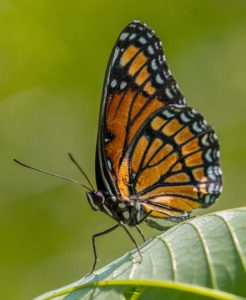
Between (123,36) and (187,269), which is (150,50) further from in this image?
(187,269)

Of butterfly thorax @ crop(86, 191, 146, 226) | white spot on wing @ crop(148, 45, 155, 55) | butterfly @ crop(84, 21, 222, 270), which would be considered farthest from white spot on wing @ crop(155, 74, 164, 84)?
butterfly thorax @ crop(86, 191, 146, 226)

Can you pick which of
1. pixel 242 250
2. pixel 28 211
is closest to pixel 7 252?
pixel 28 211

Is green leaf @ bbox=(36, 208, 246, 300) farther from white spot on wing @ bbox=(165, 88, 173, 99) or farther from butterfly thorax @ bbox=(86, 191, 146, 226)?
white spot on wing @ bbox=(165, 88, 173, 99)

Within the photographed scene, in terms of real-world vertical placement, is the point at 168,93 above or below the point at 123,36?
below

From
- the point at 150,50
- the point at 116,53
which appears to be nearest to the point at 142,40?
the point at 150,50

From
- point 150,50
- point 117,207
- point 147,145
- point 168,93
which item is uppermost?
point 150,50

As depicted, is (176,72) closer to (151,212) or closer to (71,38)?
(71,38)
